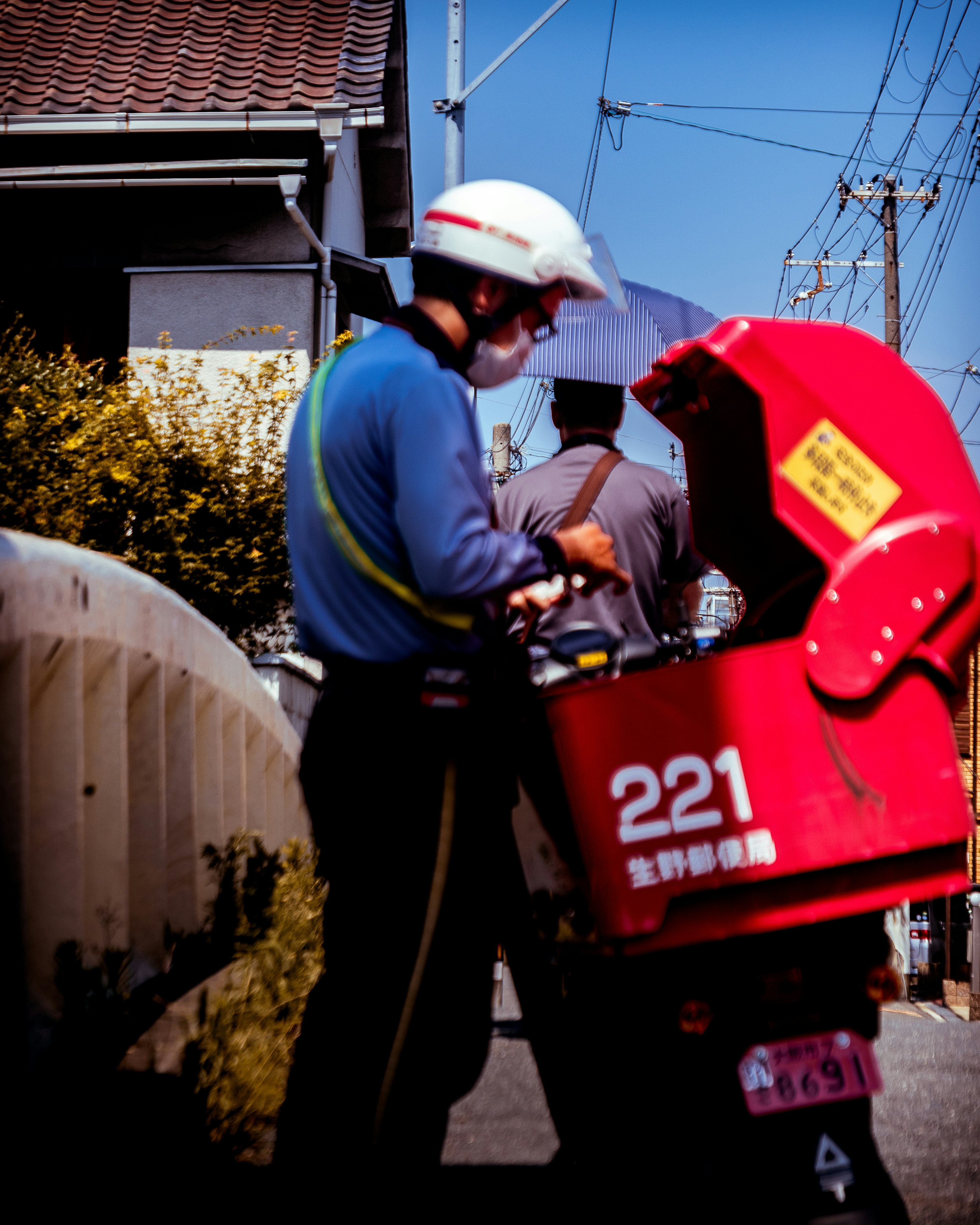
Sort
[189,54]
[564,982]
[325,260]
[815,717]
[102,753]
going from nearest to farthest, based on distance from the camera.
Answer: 1. [815,717]
2. [564,982]
3. [102,753]
4. [325,260]
5. [189,54]

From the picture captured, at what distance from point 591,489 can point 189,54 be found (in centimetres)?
946

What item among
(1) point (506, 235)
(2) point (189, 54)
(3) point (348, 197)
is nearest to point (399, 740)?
(1) point (506, 235)

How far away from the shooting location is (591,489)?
3.38 metres

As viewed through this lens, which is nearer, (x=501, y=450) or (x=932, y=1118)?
(x=932, y=1118)

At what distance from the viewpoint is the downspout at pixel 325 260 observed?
10.4m

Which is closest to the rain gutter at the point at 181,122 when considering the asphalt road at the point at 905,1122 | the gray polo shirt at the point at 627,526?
the gray polo shirt at the point at 627,526

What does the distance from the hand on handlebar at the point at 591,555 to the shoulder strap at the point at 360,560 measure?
218mm

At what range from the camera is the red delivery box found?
2062 millimetres

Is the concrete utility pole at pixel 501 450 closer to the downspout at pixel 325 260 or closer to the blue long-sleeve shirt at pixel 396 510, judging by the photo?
the downspout at pixel 325 260

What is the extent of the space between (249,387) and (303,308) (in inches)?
101

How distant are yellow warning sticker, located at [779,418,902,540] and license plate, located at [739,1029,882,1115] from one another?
0.91 metres

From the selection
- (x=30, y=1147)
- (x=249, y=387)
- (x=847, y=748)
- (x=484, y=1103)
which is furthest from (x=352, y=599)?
(x=249, y=387)

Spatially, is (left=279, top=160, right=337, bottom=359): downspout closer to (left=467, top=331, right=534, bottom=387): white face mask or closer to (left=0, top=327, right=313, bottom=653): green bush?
(left=0, top=327, right=313, bottom=653): green bush

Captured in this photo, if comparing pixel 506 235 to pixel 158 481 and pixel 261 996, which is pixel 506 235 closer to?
pixel 261 996
